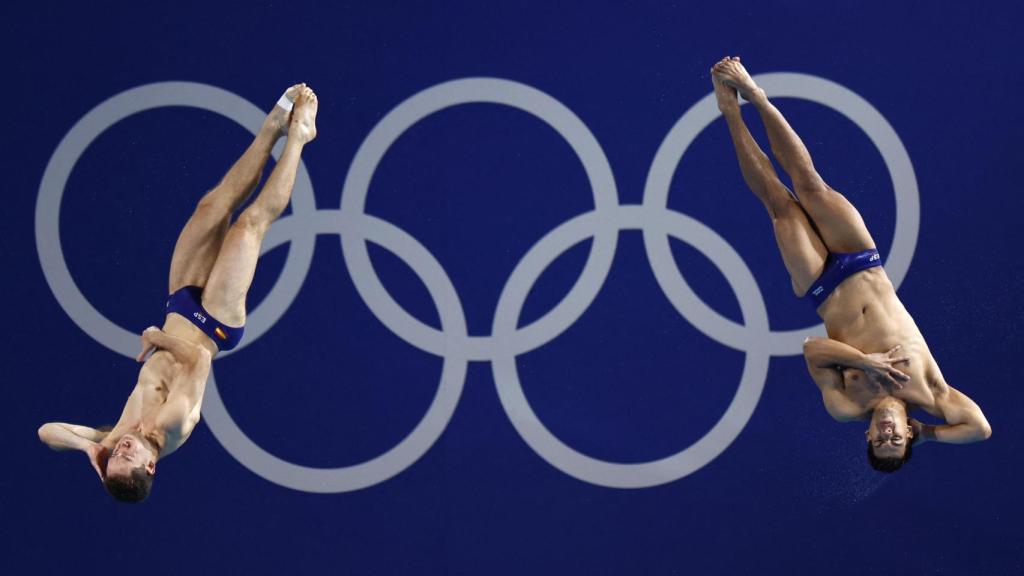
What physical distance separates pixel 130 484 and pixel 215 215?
1865 mm

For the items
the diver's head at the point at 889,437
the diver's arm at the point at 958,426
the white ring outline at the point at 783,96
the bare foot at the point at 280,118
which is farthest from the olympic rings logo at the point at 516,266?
the diver's head at the point at 889,437

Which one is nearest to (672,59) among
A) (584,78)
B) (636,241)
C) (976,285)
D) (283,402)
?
(584,78)

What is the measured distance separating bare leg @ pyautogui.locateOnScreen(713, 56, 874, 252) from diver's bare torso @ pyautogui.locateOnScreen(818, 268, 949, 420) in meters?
Result: 0.27

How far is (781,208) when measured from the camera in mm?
8297

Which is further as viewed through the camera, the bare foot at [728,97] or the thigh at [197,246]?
the bare foot at [728,97]

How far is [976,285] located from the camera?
32.6 ft

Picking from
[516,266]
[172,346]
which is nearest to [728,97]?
[516,266]

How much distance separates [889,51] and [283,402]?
5.58 m

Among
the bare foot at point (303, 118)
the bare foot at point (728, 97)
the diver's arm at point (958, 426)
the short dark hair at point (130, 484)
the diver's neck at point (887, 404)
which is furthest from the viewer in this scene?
the bare foot at point (728, 97)

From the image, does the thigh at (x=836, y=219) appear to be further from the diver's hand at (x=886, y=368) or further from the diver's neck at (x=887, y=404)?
the diver's neck at (x=887, y=404)

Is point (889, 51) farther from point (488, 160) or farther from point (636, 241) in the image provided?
point (488, 160)

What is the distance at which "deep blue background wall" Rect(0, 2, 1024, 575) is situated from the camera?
9.80 meters

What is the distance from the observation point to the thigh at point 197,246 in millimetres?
8141

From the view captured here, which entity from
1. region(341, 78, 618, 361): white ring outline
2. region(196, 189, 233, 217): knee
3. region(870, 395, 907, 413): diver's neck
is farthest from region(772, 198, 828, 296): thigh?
region(196, 189, 233, 217): knee
